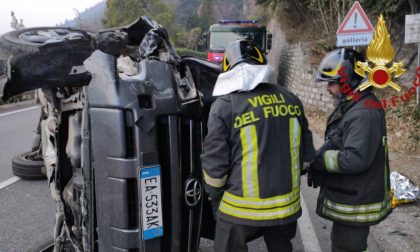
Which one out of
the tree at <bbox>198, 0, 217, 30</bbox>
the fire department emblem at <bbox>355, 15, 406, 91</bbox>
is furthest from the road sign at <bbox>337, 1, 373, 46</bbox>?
the tree at <bbox>198, 0, 217, 30</bbox>

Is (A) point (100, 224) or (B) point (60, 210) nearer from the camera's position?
(A) point (100, 224)

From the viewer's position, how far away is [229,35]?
1455cm

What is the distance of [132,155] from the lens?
6.35 feet

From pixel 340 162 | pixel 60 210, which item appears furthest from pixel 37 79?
pixel 340 162

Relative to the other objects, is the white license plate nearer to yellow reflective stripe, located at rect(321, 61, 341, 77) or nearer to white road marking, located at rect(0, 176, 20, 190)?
yellow reflective stripe, located at rect(321, 61, 341, 77)

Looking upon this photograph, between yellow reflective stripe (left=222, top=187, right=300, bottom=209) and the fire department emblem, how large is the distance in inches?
36.1

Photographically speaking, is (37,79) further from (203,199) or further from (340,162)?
(340,162)

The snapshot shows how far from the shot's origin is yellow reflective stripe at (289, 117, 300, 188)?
2.12 metres

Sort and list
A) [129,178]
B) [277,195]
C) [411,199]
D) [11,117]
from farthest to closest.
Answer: [11,117], [411,199], [277,195], [129,178]

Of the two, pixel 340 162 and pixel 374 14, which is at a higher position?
pixel 374 14

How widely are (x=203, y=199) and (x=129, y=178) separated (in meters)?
0.66

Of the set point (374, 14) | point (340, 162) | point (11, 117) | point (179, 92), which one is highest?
point (374, 14)

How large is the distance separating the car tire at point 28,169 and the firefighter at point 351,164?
3.73m

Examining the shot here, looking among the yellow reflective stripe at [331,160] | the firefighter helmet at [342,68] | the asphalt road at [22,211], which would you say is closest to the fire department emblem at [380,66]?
the firefighter helmet at [342,68]
